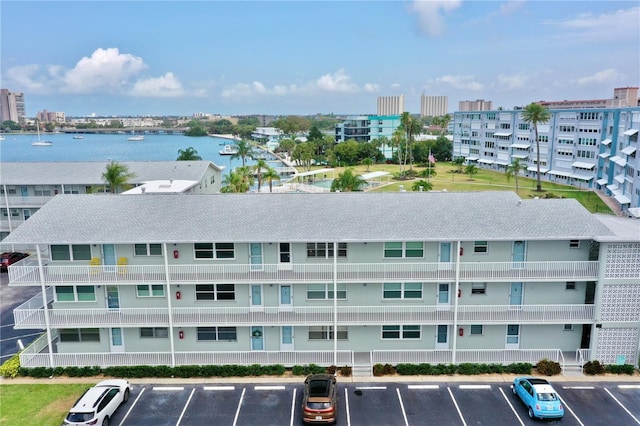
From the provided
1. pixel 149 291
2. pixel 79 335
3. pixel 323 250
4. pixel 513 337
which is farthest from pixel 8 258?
pixel 513 337

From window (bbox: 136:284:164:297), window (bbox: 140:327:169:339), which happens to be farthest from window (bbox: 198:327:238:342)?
window (bbox: 136:284:164:297)

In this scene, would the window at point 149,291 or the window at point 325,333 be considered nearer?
the window at point 149,291

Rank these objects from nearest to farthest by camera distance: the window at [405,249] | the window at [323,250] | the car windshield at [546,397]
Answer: the car windshield at [546,397] < the window at [405,249] < the window at [323,250]

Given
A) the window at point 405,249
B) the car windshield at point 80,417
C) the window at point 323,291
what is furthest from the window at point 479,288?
the car windshield at point 80,417

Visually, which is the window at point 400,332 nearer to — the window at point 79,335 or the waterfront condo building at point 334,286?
the waterfront condo building at point 334,286

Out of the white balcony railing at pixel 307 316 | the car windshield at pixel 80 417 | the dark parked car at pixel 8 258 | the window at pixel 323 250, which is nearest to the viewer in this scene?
the car windshield at pixel 80 417

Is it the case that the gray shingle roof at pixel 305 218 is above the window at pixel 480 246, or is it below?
above

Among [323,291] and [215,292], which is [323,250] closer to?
[323,291]
